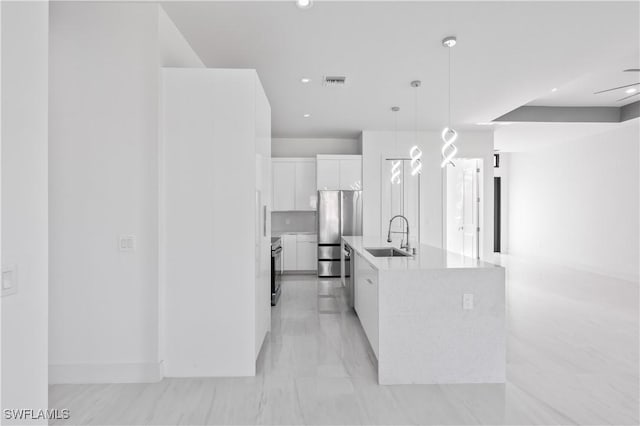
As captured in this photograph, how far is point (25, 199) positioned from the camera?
132cm

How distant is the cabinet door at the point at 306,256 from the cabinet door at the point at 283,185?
821 millimetres

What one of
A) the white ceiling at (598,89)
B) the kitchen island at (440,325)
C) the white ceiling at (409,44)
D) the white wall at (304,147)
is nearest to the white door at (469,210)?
the white ceiling at (598,89)

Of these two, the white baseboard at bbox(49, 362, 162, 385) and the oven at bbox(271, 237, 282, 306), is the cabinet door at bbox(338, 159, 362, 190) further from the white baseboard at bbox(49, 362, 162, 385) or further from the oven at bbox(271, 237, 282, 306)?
the white baseboard at bbox(49, 362, 162, 385)

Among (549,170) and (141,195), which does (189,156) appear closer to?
(141,195)

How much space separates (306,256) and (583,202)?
5.81m

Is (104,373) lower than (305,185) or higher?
lower

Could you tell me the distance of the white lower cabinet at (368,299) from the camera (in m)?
2.89

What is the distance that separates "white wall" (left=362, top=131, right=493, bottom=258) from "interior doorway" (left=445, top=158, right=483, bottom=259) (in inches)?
5.4

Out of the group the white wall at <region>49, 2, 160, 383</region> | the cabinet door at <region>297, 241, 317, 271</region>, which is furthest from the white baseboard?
the cabinet door at <region>297, 241, 317, 271</region>

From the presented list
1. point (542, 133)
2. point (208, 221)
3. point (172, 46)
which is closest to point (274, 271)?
point (208, 221)

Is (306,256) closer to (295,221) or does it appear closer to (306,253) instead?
(306,253)

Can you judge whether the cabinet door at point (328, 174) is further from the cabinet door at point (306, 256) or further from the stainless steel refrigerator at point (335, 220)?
the cabinet door at point (306, 256)

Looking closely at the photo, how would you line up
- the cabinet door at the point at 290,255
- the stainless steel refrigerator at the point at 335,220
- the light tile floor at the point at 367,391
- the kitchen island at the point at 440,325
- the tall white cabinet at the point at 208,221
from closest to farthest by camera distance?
the light tile floor at the point at 367,391, the kitchen island at the point at 440,325, the tall white cabinet at the point at 208,221, the stainless steel refrigerator at the point at 335,220, the cabinet door at the point at 290,255

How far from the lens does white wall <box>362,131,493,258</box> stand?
7.34 metres
